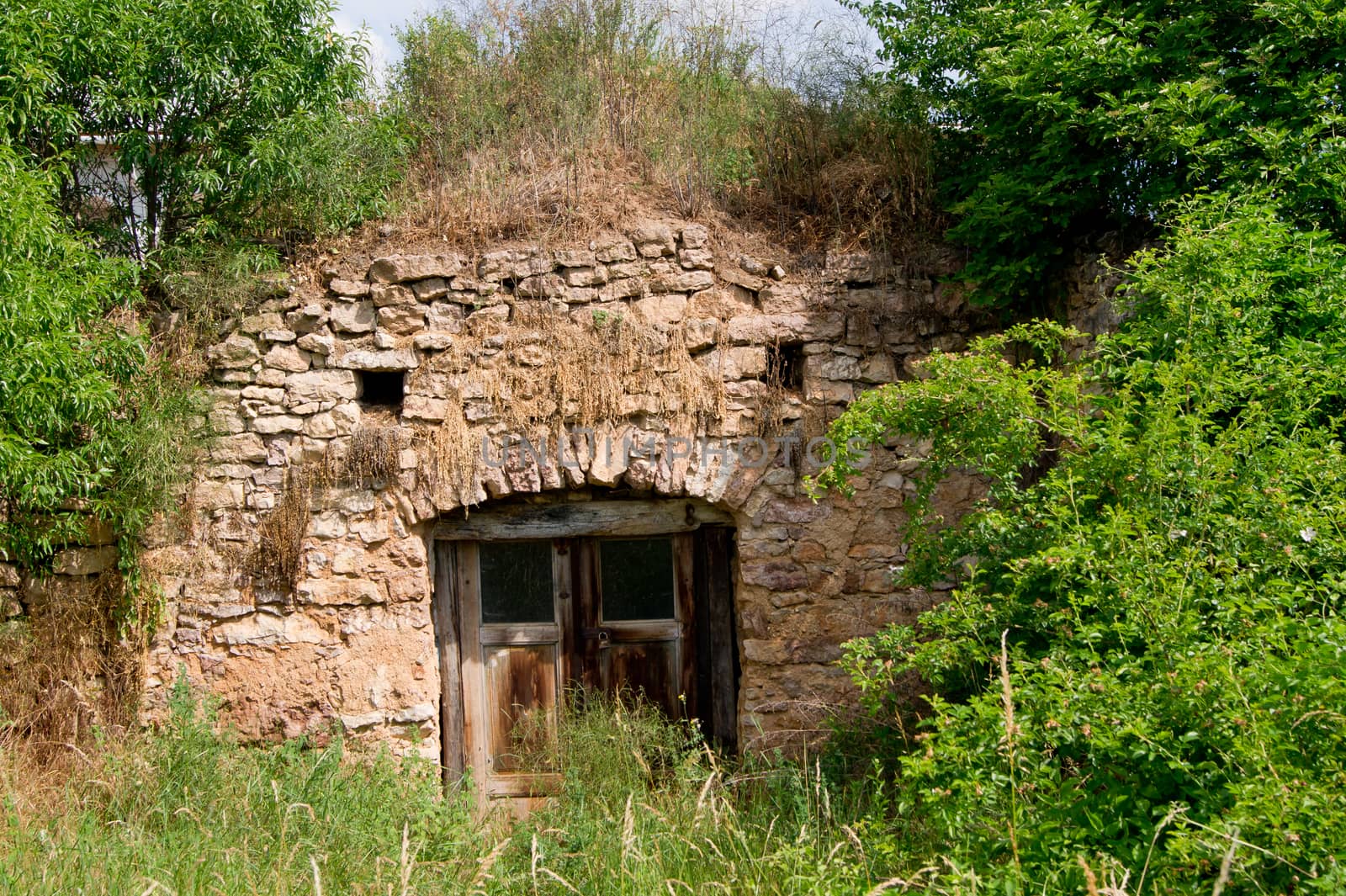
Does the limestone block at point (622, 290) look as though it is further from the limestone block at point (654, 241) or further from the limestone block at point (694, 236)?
the limestone block at point (694, 236)

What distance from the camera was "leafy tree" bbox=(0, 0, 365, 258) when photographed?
14.6 feet

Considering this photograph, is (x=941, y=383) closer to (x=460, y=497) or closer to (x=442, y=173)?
(x=460, y=497)

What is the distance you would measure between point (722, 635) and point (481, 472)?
1.54 m

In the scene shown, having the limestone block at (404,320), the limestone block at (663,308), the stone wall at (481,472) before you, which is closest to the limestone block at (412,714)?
the stone wall at (481,472)

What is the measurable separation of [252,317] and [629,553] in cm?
228

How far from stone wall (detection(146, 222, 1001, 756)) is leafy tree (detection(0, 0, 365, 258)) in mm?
753

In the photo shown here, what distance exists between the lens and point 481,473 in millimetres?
4762

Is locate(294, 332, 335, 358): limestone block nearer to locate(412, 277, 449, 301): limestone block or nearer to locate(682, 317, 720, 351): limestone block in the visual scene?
locate(412, 277, 449, 301): limestone block

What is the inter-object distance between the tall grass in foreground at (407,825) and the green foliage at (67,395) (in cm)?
107

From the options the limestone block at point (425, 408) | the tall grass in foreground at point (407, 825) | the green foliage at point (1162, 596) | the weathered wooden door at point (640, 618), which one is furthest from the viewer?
the weathered wooden door at point (640, 618)

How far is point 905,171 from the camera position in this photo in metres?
5.25

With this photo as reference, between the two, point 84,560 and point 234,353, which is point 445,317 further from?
point 84,560

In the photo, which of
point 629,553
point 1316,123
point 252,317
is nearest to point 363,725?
point 629,553

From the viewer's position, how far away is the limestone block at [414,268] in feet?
16.2
